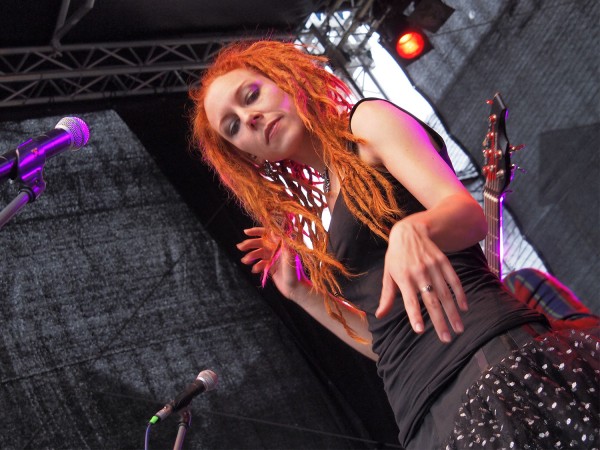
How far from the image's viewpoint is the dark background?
12.6 ft

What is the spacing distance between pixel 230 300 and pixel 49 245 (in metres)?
1.04

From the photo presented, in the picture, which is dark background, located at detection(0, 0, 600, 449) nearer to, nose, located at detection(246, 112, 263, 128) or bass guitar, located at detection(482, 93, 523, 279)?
bass guitar, located at detection(482, 93, 523, 279)

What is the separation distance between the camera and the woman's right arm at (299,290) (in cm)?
190

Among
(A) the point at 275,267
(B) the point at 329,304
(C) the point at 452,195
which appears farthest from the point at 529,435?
(A) the point at 275,267

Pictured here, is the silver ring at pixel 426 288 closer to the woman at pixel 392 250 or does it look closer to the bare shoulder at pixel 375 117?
the woman at pixel 392 250

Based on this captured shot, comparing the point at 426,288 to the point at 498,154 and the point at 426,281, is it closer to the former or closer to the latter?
the point at 426,281

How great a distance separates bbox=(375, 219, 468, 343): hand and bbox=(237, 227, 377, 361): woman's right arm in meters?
0.73

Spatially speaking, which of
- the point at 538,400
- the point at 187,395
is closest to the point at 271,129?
the point at 538,400

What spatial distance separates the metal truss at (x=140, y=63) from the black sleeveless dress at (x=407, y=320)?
8.84ft

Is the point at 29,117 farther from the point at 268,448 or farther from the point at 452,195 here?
the point at 452,195

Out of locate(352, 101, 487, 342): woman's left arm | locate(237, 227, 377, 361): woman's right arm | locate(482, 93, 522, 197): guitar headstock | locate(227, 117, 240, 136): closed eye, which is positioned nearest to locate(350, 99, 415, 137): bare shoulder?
locate(352, 101, 487, 342): woman's left arm

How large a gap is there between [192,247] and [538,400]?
10.9 feet

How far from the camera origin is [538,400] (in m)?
1.22

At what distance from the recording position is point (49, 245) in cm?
404
